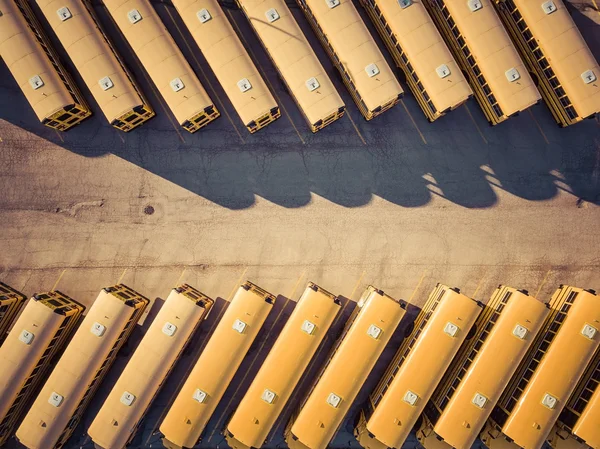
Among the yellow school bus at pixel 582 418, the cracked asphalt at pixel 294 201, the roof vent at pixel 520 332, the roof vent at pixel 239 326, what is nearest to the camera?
the yellow school bus at pixel 582 418

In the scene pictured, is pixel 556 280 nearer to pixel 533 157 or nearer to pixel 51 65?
pixel 533 157

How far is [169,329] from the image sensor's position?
21.0m

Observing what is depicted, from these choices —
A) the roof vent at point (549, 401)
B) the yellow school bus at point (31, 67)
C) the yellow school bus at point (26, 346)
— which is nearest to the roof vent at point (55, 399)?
the yellow school bus at point (26, 346)

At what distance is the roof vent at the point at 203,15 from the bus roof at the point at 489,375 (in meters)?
22.3

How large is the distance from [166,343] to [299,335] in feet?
22.9

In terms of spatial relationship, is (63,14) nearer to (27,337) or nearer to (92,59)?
(92,59)

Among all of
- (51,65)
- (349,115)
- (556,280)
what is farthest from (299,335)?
(51,65)

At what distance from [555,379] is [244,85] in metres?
22.0

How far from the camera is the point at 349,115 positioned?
79.8 ft

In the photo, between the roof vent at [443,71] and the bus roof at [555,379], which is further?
the roof vent at [443,71]

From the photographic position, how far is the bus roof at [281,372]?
20719 millimetres

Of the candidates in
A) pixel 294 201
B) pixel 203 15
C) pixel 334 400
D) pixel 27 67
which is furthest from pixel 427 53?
pixel 27 67

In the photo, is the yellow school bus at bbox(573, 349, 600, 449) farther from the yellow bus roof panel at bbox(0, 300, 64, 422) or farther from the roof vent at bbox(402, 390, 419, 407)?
the yellow bus roof panel at bbox(0, 300, 64, 422)

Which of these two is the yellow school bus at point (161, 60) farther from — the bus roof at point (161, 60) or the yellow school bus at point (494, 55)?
the yellow school bus at point (494, 55)
